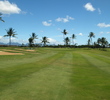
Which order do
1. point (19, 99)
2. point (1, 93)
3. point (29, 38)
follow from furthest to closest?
1. point (29, 38)
2. point (1, 93)
3. point (19, 99)

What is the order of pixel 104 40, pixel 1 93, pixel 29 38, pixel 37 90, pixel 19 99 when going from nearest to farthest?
pixel 19 99 → pixel 1 93 → pixel 37 90 → pixel 29 38 → pixel 104 40

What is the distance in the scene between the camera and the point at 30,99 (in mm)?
5996

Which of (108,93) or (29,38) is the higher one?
(29,38)

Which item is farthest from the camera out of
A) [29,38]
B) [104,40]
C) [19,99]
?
[104,40]

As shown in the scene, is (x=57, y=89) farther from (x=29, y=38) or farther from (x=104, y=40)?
(x=104, y=40)

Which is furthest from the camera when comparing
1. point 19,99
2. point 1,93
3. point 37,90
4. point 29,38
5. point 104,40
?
point 104,40

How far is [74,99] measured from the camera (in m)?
6.13

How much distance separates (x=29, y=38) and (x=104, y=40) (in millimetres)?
76915

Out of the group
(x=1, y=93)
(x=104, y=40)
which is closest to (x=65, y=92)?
(x=1, y=93)

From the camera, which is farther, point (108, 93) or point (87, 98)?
point (108, 93)

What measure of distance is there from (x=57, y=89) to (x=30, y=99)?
5.91ft

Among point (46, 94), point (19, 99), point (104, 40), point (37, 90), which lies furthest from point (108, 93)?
point (104, 40)

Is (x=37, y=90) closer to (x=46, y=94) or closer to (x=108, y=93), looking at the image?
(x=46, y=94)

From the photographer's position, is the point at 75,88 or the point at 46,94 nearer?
the point at 46,94
